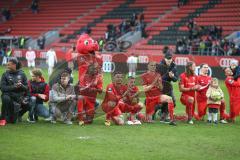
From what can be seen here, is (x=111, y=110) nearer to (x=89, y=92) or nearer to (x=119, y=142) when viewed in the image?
(x=89, y=92)

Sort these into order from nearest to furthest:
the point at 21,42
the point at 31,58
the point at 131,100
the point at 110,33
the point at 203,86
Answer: the point at 131,100 < the point at 203,86 < the point at 31,58 < the point at 110,33 < the point at 21,42

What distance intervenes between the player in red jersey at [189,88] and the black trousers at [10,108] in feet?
12.1

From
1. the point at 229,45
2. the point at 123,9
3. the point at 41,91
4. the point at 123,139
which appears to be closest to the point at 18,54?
the point at 123,9

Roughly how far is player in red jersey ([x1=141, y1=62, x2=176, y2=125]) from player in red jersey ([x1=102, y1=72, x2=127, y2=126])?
0.54m

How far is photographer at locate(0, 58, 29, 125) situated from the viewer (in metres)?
11.0

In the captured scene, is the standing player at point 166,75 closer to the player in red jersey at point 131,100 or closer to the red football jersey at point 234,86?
the player in red jersey at point 131,100

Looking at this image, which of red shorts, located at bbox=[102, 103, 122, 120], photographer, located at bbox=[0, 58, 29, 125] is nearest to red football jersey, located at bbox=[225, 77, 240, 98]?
red shorts, located at bbox=[102, 103, 122, 120]

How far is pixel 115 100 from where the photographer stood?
11195 mm

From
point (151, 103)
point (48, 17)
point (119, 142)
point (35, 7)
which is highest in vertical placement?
point (35, 7)

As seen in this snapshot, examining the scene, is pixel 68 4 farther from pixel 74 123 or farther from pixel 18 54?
pixel 74 123

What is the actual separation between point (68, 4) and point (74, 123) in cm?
3479

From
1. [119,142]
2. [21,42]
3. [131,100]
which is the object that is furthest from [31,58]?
[119,142]

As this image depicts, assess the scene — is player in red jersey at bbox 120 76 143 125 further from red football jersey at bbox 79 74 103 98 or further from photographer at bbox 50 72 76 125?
photographer at bbox 50 72 76 125

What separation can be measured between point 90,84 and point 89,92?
Result: 0.18 metres
